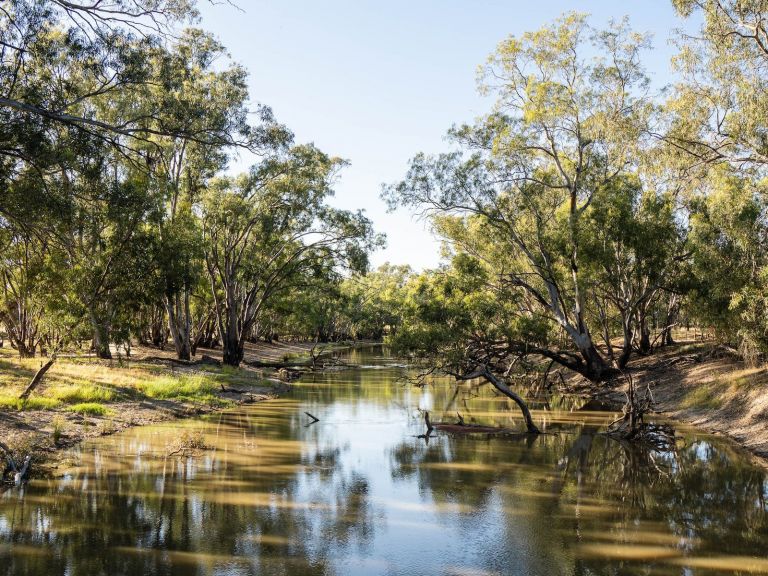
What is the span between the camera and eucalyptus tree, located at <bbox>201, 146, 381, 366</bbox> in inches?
1388

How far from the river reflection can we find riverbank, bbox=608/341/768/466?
1.21 meters

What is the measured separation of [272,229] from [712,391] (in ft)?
79.3

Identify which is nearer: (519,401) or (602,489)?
(602,489)

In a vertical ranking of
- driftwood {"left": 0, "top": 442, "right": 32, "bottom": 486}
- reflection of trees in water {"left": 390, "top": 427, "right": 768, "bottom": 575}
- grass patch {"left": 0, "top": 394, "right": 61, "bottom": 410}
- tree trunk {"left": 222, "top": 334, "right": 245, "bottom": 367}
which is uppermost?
tree trunk {"left": 222, "top": 334, "right": 245, "bottom": 367}

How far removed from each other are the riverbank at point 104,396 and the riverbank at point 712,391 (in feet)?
58.9

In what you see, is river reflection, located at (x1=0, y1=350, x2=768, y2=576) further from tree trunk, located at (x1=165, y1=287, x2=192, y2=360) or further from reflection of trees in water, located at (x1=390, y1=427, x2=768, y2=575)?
tree trunk, located at (x1=165, y1=287, x2=192, y2=360)

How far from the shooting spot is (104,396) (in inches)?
853

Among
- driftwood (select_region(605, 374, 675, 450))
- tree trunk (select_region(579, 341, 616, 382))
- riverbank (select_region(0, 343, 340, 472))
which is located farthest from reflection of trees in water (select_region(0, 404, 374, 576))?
tree trunk (select_region(579, 341, 616, 382))

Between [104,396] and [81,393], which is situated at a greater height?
[81,393]

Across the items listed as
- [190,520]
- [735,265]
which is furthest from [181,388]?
[735,265]

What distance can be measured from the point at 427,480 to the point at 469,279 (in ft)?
63.9

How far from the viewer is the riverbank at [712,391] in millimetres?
19906

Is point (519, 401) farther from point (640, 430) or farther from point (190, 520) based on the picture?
point (190, 520)

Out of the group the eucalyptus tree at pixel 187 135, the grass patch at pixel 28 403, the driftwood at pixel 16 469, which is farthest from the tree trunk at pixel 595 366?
the driftwood at pixel 16 469
